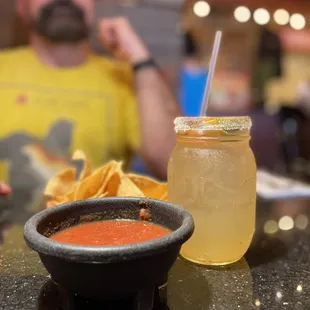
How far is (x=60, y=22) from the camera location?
6.82 feet

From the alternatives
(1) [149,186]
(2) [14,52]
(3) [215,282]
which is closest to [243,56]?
(2) [14,52]

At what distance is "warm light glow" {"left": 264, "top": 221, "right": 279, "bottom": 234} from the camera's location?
950mm

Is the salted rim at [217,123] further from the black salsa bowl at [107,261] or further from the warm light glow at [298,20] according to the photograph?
the warm light glow at [298,20]

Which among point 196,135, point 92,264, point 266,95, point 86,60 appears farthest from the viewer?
point 266,95

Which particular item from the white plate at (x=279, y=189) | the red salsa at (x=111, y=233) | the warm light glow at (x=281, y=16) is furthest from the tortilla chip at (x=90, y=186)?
the warm light glow at (x=281, y=16)

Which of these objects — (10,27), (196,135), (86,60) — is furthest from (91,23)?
(196,135)

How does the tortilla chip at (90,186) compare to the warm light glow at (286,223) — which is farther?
the warm light glow at (286,223)

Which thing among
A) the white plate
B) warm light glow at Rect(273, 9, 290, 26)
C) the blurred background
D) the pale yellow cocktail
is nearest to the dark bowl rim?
the pale yellow cocktail

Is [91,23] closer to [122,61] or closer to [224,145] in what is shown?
[122,61]

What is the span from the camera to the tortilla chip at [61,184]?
0.87 meters

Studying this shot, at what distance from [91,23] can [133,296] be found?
6.21 feet

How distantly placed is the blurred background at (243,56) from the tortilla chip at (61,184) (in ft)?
4.23

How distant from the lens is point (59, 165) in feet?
6.63

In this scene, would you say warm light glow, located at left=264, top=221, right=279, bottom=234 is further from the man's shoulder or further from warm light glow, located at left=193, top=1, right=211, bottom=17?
warm light glow, located at left=193, top=1, right=211, bottom=17
